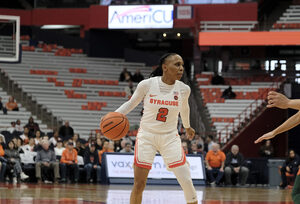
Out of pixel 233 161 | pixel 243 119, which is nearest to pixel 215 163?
pixel 233 161

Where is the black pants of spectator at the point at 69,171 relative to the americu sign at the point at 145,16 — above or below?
below

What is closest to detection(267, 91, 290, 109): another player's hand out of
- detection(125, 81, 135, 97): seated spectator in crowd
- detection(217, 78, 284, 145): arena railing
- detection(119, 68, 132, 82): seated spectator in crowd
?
detection(217, 78, 284, 145): arena railing

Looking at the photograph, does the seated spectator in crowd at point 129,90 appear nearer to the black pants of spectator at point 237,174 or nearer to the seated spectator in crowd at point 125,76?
the seated spectator in crowd at point 125,76

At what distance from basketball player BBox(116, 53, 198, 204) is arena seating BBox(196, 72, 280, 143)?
19548mm

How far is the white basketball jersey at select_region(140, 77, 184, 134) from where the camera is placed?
8.25 m

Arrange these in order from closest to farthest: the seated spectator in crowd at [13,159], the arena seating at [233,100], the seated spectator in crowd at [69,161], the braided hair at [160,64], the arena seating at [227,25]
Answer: the braided hair at [160,64] → the seated spectator in crowd at [13,159] → the seated spectator in crowd at [69,161] → the arena seating at [233,100] → the arena seating at [227,25]

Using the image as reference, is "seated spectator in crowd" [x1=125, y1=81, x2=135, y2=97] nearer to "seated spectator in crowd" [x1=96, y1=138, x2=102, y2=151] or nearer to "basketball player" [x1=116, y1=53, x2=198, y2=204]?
"seated spectator in crowd" [x1=96, y1=138, x2=102, y2=151]

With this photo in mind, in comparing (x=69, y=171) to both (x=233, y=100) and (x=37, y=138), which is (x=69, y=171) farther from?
(x=233, y=100)

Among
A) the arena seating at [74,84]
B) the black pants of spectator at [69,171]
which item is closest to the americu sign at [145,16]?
the arena seating at [74,84]

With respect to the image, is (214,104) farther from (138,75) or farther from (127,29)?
(127,29)

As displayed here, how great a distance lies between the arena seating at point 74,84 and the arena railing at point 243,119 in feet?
14.1

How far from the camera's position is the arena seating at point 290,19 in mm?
32062

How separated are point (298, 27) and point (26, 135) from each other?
15695 millimetres

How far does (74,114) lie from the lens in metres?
30.0
